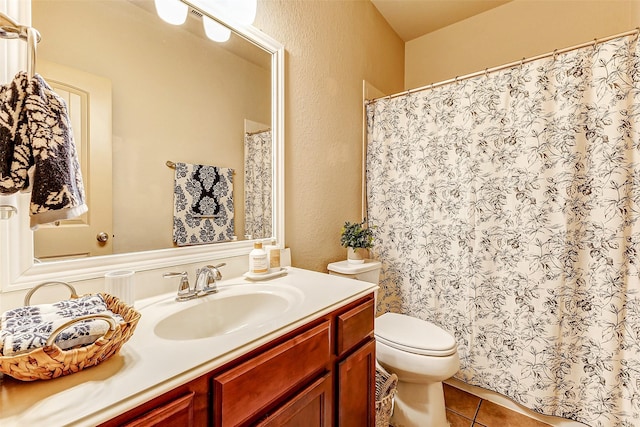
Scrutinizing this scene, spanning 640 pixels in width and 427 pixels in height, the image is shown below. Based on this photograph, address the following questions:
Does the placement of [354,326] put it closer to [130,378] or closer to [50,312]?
[130,378]

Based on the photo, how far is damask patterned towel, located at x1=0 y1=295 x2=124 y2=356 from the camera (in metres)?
0.49

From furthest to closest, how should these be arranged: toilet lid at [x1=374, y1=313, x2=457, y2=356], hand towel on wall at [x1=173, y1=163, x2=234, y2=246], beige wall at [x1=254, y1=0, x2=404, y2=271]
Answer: beige wall at [x1=254, y1=0, x2=404, y2=271]
toilet lid at [x1=374, y1=313, x2=457, y2=356]
hand towel on wall at [x1=173, y1=163, x2=234, y2=246]

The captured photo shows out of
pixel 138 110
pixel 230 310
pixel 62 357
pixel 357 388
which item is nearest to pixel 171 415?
pixel 62 357

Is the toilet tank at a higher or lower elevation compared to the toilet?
higher

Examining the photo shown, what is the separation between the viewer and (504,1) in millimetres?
2209

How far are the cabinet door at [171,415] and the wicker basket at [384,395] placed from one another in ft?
3.27

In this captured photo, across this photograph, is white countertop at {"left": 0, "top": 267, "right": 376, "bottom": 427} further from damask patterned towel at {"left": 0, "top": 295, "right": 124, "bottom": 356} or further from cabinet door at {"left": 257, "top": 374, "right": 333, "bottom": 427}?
cabinet door at {"left": 257, "top": 374, "right": 333, "bottom": 427}

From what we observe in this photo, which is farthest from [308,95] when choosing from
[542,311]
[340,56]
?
[542,311]

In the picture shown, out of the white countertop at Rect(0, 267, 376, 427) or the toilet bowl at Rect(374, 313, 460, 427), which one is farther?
the toilet bowl at Rect(374, 313, 460, 427)

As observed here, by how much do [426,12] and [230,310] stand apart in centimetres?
263

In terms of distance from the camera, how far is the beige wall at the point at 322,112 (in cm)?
150

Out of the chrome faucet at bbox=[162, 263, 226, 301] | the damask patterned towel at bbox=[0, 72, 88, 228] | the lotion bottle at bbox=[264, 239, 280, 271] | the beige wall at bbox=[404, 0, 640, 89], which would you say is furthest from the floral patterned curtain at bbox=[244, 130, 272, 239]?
the beige wall at bbox=[404, 0, 640, 89]

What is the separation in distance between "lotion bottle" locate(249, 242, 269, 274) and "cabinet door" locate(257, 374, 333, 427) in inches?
18.6

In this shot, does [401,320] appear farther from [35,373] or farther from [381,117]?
[35,373]
